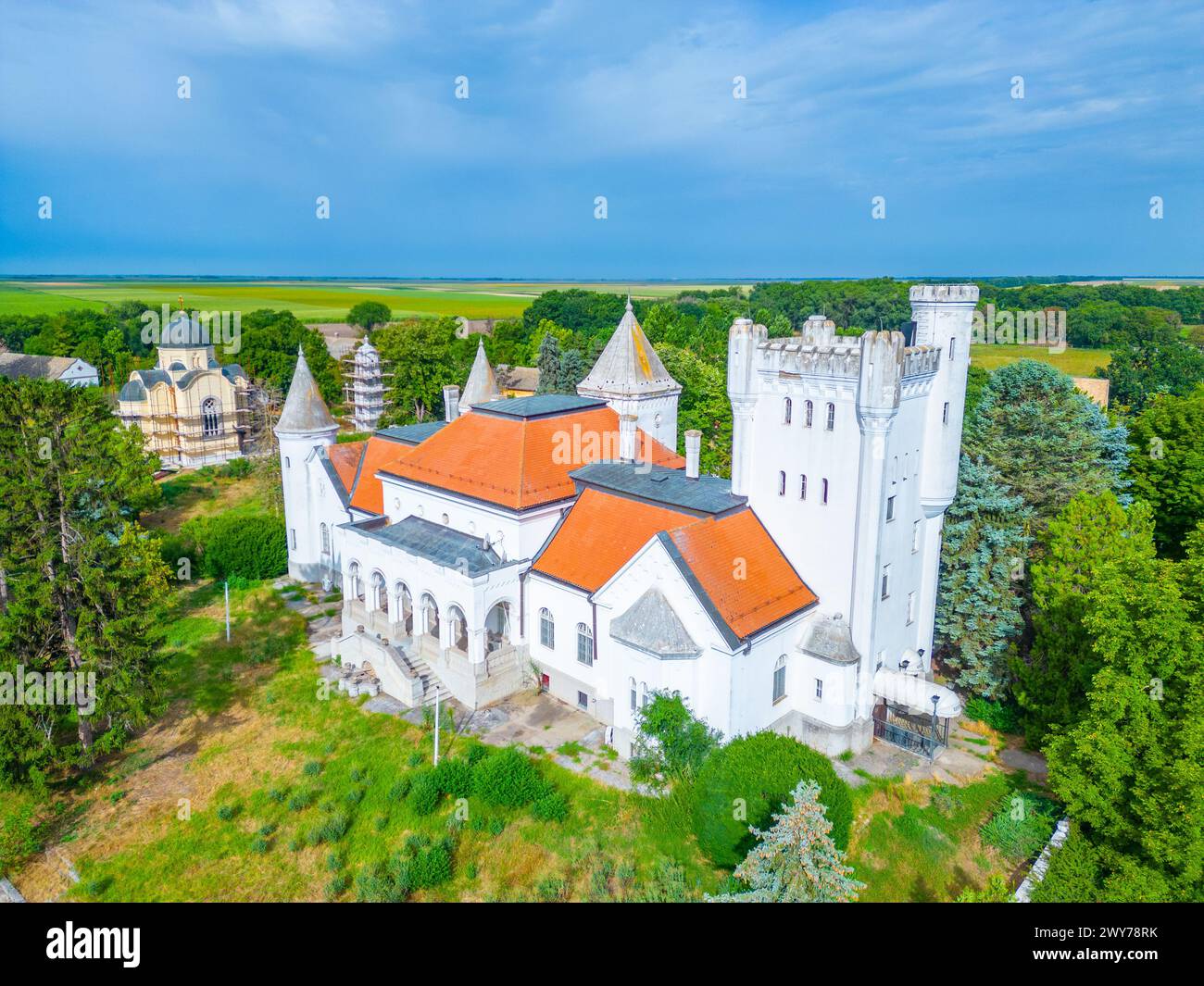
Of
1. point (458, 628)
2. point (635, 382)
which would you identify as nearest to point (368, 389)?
point (635, 382)

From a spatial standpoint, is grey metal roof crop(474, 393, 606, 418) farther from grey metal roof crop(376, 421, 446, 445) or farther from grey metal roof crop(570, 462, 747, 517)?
grey metal roof crop(376, 421, 446, 445)

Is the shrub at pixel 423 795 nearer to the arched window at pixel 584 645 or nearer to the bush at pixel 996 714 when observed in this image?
the arched window at pixel 584 645

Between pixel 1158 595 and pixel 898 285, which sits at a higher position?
pixel 898 285

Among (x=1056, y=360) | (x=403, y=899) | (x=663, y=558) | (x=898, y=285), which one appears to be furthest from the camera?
(x=898, y=285)

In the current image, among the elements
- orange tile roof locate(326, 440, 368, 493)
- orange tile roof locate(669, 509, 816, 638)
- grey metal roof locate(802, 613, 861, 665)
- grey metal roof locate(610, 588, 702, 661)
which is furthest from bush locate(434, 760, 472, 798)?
orange tile roof locate(326, 440, 368, 493)

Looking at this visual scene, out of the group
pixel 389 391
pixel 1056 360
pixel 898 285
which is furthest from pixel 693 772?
pixel 898 285

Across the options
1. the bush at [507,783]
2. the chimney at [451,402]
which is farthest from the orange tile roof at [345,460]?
the bush at [507,783]

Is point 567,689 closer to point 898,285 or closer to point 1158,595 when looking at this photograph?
point 1158,595
